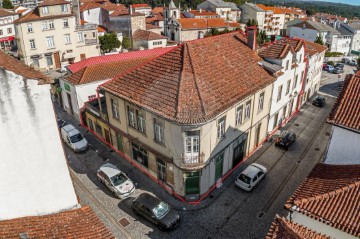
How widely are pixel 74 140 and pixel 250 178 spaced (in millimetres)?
17936

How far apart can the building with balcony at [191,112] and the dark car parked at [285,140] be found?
3.09m

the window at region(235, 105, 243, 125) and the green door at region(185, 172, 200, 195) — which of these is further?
the window at region(235, 105, 243, 125)

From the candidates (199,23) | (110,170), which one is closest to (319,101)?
(110,170)

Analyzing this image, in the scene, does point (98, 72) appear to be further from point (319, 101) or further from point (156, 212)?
point (319, 101)

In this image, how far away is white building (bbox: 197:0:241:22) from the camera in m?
115

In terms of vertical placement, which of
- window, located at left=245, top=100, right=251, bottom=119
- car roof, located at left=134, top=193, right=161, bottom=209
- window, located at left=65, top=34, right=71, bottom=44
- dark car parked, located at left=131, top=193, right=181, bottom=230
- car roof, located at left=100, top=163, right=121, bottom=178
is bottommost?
dark car parked, located at left=131, top=193, right=181, bottom=230

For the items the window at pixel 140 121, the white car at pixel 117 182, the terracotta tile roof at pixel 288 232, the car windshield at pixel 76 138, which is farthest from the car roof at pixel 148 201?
the car windshield at pixel 76 138

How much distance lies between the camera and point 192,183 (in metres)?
23.2

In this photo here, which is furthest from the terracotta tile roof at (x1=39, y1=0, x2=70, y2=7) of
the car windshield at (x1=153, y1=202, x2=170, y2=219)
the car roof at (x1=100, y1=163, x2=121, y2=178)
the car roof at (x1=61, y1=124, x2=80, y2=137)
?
the car windshield at (x1=153, y1=202, x2=170, y2=219)

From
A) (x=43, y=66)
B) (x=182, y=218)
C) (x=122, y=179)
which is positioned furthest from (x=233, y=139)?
(x=43, y=66)

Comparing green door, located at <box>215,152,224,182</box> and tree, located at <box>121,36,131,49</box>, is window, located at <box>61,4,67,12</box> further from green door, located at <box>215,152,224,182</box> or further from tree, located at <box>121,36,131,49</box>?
green door, located at <box>215,152,224,182</box>

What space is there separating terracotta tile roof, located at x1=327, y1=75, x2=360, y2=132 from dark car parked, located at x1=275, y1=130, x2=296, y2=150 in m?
11.4

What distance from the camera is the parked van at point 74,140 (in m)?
30.1

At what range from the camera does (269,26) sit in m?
117
